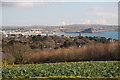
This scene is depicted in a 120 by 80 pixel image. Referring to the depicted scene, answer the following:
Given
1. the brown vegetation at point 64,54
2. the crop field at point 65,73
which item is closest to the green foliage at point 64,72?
the crop field at point 65,73

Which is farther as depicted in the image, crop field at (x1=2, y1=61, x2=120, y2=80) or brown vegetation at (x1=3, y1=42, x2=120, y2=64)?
brown vegetation at (x1=3, y1=42, x2=120, y2=64)

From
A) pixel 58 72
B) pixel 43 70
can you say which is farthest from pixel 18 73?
pixel 58 72

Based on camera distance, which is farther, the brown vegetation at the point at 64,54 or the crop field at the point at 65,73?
the brown vegetation at the point at 64,54

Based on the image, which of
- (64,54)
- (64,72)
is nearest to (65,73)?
(64,72)

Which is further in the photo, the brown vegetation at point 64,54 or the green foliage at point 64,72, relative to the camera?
the brown vegetation at point 64,54

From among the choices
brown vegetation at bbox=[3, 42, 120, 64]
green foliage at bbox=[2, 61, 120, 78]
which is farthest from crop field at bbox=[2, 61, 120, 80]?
brown vegetation at bbox=[3, 42, 120, 64]

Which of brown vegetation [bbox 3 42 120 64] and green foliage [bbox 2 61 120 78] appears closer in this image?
green foliage [bbox 2 61 120 78]

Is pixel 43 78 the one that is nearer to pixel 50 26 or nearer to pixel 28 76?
pixel 28 76

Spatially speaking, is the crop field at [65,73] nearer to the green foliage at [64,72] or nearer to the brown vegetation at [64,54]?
the green foliage at [64,72]

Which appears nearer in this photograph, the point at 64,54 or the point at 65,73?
the point at 65,73

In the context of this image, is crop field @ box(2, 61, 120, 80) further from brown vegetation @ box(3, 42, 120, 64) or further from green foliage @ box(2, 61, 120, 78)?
brown vegetation @ box(3, 42, 120, 64)

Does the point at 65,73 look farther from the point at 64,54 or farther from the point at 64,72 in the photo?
the point at 64,54
